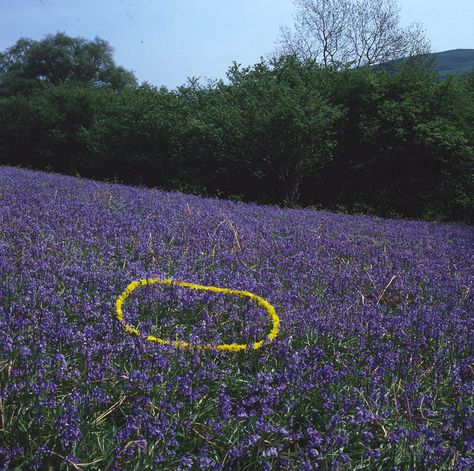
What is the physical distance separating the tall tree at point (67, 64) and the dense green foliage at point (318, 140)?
37.3 metres

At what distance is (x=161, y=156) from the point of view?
1753 cm

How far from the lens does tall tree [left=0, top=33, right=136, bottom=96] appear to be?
5291 cm

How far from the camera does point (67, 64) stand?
175 ft

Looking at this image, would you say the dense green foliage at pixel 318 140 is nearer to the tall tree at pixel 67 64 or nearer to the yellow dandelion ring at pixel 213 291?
the yellow dandelion ring at pixel 213 291

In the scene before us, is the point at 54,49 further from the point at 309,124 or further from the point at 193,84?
the point at 309,124

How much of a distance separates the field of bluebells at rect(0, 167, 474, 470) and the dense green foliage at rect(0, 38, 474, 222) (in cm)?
980

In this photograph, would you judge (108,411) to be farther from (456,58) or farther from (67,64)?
(456,58)

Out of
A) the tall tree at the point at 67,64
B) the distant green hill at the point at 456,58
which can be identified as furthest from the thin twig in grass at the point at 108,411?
the distant green hill at the point at 456,58

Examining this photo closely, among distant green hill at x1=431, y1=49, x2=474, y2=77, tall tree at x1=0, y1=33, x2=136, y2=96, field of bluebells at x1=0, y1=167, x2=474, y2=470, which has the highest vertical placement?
distant green hill at x1=431, y1=49, x2=474, y2=77

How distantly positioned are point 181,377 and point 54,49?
184 ft

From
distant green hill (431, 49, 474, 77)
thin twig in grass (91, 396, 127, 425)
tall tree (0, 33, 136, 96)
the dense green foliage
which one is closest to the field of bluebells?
thin twig in grass (91, 396, 127, 425)

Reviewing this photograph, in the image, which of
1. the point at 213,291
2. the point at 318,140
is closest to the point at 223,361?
the point at 213,291

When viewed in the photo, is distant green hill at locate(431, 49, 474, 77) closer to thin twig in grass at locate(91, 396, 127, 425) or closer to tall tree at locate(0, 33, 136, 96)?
tall tree at locate(0, 33, 136, 96)

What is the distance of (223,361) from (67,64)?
183ft
